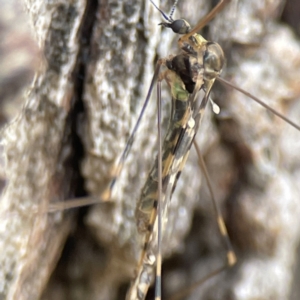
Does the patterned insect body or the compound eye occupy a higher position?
the compound eye

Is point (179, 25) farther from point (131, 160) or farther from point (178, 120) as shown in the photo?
point (131, 160)

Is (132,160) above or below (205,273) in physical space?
above

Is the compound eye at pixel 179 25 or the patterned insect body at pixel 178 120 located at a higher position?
the compound eye at pixel 179 25

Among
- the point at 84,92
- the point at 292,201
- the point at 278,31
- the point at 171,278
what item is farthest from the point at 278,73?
the point at 171,278

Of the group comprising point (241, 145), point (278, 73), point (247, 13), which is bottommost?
point (241, 145)

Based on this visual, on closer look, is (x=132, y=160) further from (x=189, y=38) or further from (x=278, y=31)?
(x=278, y=31)

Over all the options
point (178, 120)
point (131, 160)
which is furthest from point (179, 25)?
point (131, 160)

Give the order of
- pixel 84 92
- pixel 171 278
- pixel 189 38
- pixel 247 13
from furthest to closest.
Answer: pixel 171 278 < pixel 247 13 < pixel 84 92 < pixel 189 38

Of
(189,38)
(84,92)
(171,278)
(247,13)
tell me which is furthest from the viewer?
(171,278)
